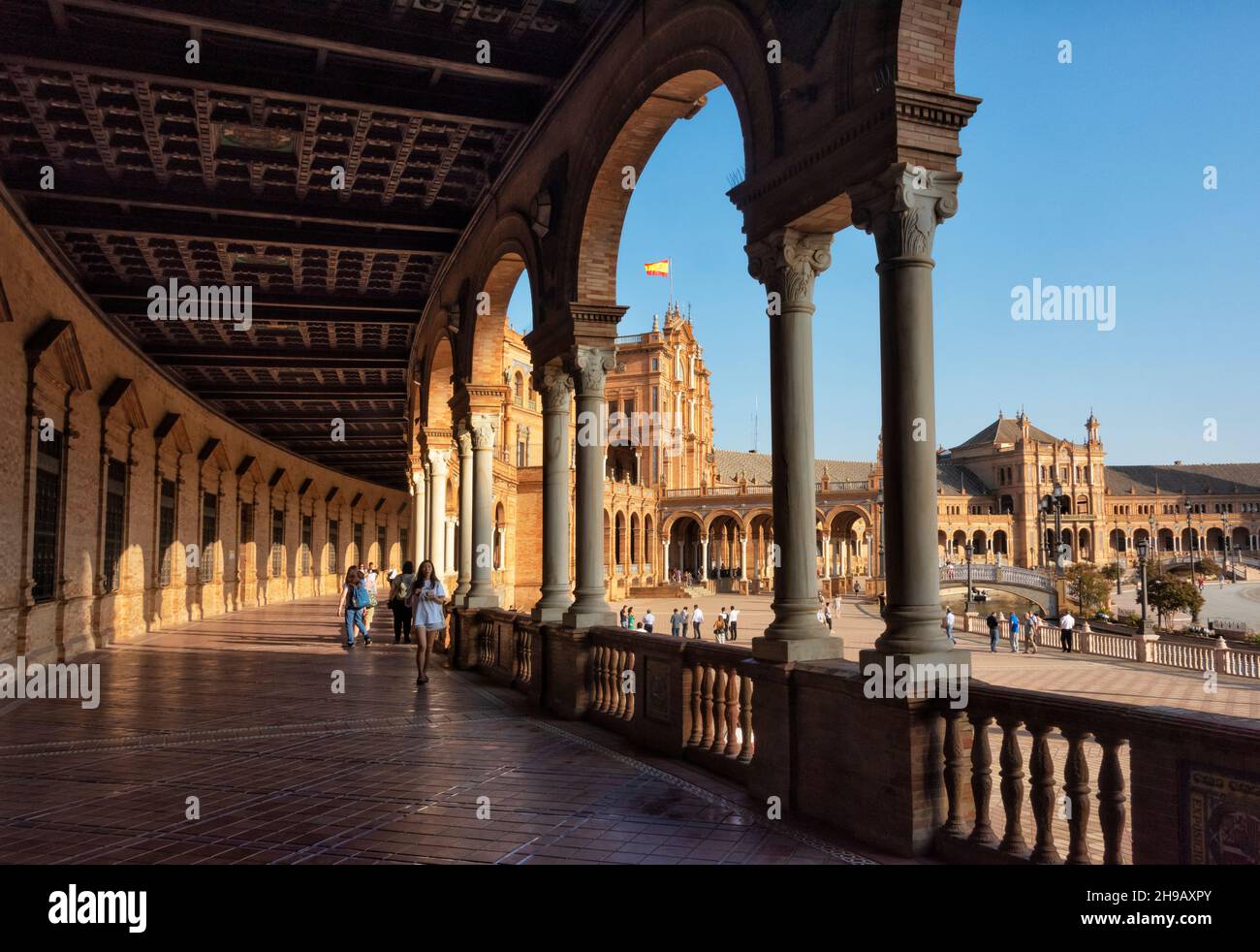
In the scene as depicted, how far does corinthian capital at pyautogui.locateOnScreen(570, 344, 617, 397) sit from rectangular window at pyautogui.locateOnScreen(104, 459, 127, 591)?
40.4 feet

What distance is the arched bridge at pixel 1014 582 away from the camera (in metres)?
57.6

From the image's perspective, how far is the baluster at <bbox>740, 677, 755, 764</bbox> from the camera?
655cm

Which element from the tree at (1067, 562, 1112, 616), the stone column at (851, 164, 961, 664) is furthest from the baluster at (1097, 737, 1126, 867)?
the tree at (1067, 562, 1112, 616)

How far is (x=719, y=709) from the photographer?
7.06 meters

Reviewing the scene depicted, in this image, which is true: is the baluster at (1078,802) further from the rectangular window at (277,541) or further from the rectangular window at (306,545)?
the rectangular window at (306,545)

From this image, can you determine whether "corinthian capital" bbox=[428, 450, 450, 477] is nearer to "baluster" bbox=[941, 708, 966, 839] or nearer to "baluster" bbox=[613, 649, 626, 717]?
"baluster" bbox=[613, 649, 626, 717]

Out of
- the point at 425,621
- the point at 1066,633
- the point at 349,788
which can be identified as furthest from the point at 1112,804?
the point at 1066,633

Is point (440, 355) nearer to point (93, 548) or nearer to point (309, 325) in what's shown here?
point (309, 325)

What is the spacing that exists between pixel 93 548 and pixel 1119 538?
127477 mm

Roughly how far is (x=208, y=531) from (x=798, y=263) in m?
25.0

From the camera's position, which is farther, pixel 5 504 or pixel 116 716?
pixel 5 504

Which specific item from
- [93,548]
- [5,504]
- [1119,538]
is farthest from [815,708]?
[1119,538]

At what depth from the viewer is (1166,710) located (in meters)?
3.75

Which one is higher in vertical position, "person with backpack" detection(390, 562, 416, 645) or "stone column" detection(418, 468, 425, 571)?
"stone column" detection(418, 468, 425, 571)
